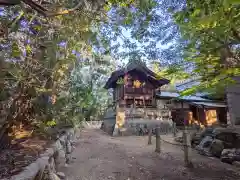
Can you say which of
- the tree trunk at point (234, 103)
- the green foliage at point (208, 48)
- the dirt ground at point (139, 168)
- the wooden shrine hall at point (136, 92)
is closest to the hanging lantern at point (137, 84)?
the wooden shrine hall at point (136, 92)

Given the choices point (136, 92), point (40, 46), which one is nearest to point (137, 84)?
point (136, 92)

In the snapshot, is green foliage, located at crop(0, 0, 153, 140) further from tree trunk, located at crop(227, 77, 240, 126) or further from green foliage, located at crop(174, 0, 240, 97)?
tree trunk, located at crop(227, 77, 240, 126)

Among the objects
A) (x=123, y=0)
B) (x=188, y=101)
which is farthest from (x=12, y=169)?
(x=188, y=101)

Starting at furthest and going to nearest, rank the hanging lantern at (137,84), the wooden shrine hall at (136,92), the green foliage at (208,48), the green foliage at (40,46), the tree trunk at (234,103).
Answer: the hanging lantern at (137,84), the wooden shrine hall at (136,92), the tree trunk at (234,103), the green foliage at (40,46), the green foliage at (208,48)

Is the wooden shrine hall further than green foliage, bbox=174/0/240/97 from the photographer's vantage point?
Yes

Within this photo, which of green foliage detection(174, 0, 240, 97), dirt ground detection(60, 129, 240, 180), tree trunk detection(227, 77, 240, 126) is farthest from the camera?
tree trunk detection(227, 77, 240, 126)

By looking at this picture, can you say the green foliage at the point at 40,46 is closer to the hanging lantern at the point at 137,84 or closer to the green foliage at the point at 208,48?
the green foliage at the point at 208,48

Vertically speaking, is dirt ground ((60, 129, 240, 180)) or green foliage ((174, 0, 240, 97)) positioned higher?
green foliage ((174, 0, 240, 97))

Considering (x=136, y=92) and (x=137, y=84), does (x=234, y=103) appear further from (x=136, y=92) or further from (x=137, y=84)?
(x=136, y=92)

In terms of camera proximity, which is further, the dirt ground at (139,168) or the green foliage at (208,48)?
the dirt ground at (139,168)

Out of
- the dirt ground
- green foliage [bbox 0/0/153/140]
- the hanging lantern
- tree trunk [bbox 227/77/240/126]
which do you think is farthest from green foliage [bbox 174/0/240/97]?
the hanging lantern

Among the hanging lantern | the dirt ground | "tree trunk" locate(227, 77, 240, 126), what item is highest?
the hanging lantern

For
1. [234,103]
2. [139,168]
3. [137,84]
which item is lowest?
[139,168]

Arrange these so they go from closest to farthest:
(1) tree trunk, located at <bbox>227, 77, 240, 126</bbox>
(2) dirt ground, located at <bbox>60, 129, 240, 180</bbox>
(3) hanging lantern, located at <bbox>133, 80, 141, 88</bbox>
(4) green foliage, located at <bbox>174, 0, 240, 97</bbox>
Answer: (4) green foliage, located at <bbox>174, 0, 240, 97</bbox>, (2) dirt ground, located at <bbox>60, 129, 240, 180</bbox>, (1) tree trunk, located at <bbox>227, 77, 240, 126</bbox>, (3) hanging lantern, located at <bbox>133, 80, 141, 88</bbox>
